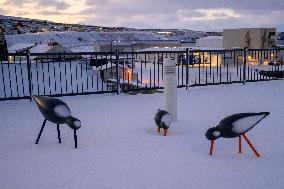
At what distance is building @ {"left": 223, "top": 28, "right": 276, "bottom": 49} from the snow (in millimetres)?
44435

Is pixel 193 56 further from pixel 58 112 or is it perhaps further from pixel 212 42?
pixel 212 42

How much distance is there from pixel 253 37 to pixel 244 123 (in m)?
46.7

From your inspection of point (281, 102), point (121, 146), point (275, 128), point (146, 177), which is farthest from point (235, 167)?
point (281, 102)

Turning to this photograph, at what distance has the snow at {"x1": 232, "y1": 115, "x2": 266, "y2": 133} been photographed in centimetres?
346

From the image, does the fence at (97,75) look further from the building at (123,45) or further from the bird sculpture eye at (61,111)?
the building at (123,45)

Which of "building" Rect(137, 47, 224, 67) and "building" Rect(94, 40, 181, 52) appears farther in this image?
"building" Rect(94, 40, 181, 52)

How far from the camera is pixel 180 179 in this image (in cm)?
304

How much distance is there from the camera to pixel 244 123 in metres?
3.47

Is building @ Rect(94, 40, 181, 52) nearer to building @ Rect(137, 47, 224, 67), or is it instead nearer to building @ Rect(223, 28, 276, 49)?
building @ Rect(137, 47, 224, 67)

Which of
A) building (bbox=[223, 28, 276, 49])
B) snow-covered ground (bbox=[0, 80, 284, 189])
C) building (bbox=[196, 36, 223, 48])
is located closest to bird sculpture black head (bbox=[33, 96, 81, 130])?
snow-covered ground (bbox=[0, 80, 284, 189])

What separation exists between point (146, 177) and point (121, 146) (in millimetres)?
974

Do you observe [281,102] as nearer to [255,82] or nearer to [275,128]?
[275,128]

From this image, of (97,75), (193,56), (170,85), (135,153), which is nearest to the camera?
(135,153)

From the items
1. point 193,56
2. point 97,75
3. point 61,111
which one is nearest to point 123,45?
point 97,75
